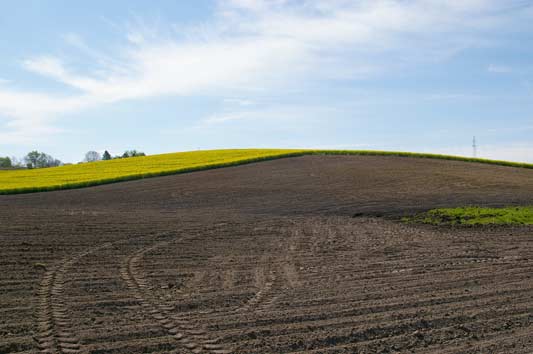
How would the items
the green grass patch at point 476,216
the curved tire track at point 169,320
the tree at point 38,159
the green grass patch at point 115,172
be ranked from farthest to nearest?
1. the tree at point 38,159
2. the green grass patch at point 115,172
3. the green grass patch at point 476,216
4. the curved tire track at point 169,320

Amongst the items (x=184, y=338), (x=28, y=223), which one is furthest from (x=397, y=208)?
(x=184, y=338)

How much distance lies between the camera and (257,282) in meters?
10.6

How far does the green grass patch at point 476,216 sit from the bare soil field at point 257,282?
128cm

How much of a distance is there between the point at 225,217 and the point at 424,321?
15.3 metres

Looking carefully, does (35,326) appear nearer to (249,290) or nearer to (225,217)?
(249,290)

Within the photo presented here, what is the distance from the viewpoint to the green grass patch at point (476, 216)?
21031 millimetres

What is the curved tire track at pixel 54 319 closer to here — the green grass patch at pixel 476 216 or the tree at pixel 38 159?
the green grass patch at pixel 476 216

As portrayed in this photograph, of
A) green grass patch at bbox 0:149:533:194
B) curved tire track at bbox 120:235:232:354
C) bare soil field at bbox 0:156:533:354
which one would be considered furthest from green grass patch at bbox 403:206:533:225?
green grass patch at bbox 0:149:533:194

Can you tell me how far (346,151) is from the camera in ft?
181

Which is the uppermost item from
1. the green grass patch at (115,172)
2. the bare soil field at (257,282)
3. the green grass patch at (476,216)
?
the green grass patch at (115,172)

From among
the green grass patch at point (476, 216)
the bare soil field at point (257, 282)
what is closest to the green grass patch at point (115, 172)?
the bare soil field at point (257, 282)

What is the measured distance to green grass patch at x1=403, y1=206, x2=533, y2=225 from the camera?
21.0m

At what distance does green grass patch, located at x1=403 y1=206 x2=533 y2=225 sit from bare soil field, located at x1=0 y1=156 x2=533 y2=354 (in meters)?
1.28

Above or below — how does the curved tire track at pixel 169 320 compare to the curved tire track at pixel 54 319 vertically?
below
